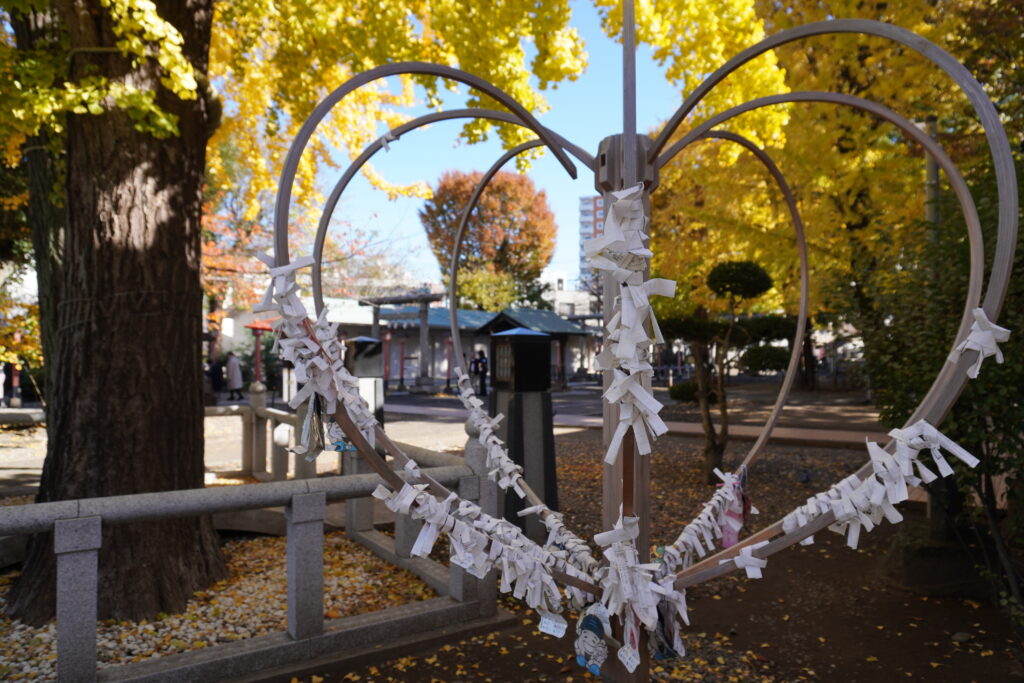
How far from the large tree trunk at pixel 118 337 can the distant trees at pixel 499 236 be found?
3133 centimetres

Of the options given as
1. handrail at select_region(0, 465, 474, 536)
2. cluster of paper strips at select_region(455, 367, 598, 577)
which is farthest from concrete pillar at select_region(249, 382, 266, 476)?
cluster of paper strips at select_region(455, 367, 598, 577)

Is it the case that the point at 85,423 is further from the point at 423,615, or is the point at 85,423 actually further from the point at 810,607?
the point at 810,607

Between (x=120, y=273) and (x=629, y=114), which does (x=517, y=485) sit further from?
(x=120, y=273)

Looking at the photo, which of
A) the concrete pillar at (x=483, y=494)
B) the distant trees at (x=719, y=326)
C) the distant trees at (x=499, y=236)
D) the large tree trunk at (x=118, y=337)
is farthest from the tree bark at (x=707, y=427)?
the distant trees at (x=499, y=236)

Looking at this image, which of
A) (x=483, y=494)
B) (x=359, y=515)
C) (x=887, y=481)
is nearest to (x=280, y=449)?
(x=359, y=515)

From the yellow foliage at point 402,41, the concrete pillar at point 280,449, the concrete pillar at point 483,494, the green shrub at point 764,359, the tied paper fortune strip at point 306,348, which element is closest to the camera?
the tied paper fortune strip at point 306,348

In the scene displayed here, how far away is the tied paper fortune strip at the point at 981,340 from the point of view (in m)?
1.13

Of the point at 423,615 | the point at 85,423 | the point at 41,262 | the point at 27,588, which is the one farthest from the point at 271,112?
the point at 423,615

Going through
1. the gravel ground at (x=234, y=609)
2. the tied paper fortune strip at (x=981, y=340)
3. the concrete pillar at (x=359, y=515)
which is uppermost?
the tied paper fortune strip at (x=981, y=340)

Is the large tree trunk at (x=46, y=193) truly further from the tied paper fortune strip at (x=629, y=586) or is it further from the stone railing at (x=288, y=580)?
the tied paper fortune strip at (x=629, y=586)

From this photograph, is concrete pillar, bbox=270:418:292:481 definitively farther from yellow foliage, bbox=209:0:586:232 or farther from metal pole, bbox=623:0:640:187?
metal pole, bbox=623:0:640:187

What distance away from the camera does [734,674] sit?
341 centimetres

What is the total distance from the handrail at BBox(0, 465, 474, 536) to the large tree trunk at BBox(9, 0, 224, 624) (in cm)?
116

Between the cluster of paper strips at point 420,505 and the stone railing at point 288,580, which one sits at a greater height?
the cluster of paper strips at point 420,505
